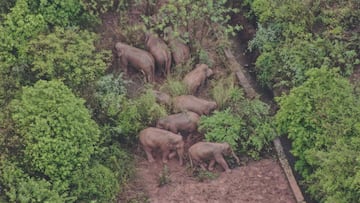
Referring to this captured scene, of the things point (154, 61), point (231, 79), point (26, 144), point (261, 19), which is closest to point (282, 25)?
point (261, 19)

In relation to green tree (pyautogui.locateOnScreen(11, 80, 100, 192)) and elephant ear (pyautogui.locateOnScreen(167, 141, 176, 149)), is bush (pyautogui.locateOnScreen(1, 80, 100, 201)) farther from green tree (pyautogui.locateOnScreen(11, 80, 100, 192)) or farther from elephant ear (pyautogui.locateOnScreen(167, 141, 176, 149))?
elephant ear (pyautogui.locateOnScreen(167, 141, 176, 149))

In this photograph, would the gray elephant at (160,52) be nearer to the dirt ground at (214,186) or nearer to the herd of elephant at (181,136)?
the herd of elephant at (181,136)

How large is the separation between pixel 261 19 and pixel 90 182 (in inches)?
198

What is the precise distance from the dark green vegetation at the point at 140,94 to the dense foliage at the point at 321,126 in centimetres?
2

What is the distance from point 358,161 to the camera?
8.30m

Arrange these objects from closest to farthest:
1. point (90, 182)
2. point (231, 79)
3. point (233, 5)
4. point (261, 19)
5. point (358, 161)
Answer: point (358, 161) < point (90, 182) < point (231, 79) < point (261, 19) < point (233, 5)

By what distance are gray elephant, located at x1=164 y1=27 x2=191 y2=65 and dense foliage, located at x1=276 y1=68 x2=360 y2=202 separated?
251cm

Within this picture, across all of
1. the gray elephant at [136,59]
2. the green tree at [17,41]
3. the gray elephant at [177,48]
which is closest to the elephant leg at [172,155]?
the gray elephant at [136,59]

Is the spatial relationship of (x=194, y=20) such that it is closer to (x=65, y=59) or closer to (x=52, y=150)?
(x=65, y=59)

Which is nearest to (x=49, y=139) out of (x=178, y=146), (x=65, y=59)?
(x=65, y=59)

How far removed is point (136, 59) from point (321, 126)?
3.71 metres

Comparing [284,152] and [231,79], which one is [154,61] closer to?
[231,79]

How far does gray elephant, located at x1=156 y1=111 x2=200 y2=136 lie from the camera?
407 inches

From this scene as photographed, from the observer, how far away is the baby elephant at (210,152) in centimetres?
990
